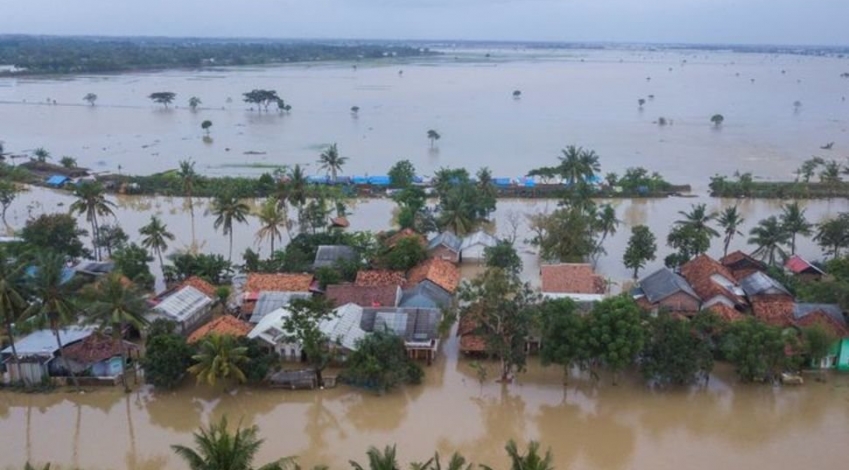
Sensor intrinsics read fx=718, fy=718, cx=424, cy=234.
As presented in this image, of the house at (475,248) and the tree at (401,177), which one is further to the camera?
the tree at (401,177)

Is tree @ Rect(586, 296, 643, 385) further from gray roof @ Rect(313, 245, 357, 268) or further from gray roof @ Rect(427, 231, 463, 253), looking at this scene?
gray roof @ Rect(313, 245, 357, 268)

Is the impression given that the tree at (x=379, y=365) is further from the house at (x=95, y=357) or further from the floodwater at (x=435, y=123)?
the floodwater at (x=435, y=123)

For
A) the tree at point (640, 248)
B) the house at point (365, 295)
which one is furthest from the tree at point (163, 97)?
the tree at point (640, 248)

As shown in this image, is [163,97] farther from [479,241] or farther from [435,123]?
[479,241]

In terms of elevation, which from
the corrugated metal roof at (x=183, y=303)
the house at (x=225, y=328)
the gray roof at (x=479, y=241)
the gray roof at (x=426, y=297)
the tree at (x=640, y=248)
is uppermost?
the tree at (x=640, y=248)

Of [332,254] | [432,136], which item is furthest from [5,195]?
[432,136]

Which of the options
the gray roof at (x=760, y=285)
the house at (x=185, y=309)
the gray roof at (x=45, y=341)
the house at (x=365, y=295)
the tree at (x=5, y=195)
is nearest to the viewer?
the gray roof at (x=45, y=341)
